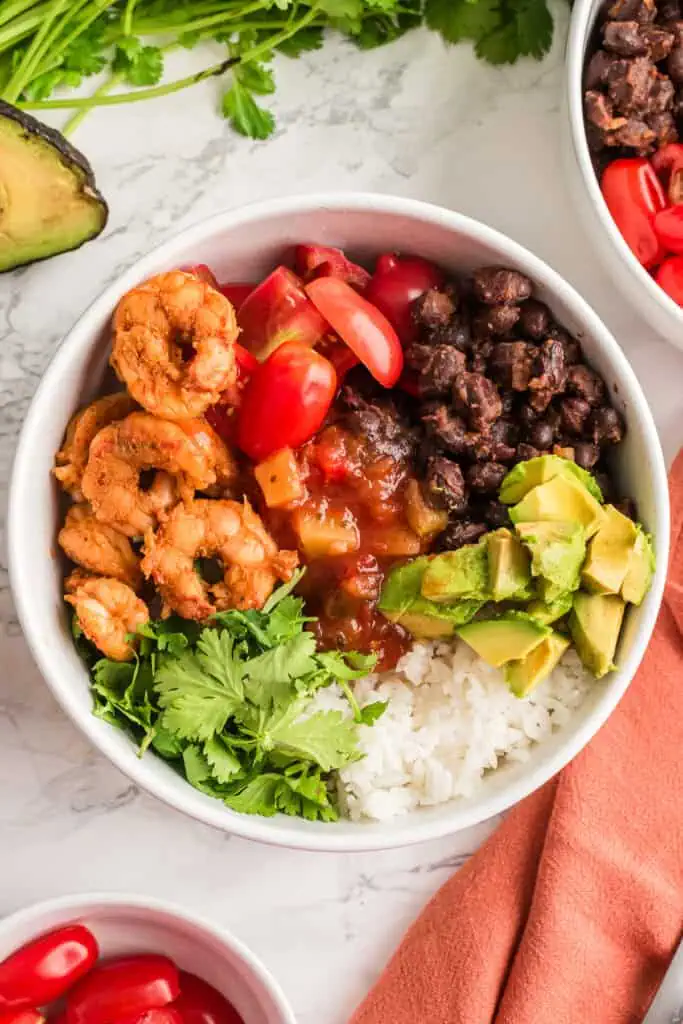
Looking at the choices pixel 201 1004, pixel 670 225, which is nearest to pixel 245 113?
pixel 670 225

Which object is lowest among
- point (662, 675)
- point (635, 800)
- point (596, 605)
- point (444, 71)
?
point (635, 800)

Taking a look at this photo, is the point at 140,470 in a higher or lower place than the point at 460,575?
higher

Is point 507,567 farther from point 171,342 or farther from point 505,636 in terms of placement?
point 171,342

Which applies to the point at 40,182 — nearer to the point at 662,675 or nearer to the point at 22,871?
the point at 22,871

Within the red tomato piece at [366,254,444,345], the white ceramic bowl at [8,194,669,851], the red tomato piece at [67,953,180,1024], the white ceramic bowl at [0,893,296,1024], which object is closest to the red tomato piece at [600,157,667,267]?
the white ceramic bowl at [8,194,669,851]

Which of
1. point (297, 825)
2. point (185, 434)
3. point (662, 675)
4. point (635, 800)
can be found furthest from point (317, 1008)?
point (185, 434)

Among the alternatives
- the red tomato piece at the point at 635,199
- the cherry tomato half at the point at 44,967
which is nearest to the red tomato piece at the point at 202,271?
the red tomato piece at the point at 635,199

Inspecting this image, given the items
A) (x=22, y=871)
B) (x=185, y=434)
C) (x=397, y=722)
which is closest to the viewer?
(x=185, y=434)
